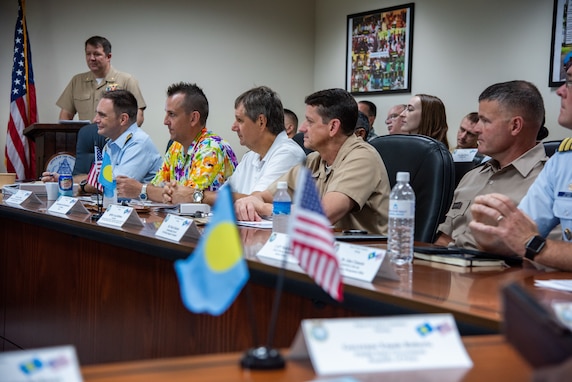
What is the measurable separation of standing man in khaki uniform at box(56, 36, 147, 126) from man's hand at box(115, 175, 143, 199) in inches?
99.5

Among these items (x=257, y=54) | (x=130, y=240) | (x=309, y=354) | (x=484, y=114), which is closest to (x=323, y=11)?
(x=257, y=54)

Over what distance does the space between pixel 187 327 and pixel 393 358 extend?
108 cm

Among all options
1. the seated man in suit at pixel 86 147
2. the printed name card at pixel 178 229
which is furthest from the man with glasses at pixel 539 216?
the seated man in suit at pixel 86 147

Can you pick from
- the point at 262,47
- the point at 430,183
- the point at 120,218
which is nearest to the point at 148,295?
the point at 120,218

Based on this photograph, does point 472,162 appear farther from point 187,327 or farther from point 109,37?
point 109,37

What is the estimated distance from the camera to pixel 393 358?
0.77 meters

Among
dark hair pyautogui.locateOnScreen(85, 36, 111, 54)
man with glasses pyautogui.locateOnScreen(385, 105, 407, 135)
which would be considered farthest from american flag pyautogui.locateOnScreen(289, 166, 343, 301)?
dark hair pyautogui.locateOnScreen(85, 36, 111, 54)

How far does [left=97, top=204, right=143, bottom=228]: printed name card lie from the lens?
2.17 metres

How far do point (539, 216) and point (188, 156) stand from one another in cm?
195

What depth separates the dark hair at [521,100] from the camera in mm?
2254

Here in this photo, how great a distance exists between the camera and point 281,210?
205cm

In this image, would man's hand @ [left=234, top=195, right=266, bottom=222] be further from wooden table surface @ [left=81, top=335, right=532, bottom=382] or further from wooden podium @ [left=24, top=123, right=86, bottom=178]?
wooden podium @ [left=24, top=123, right=86, bottom=178]

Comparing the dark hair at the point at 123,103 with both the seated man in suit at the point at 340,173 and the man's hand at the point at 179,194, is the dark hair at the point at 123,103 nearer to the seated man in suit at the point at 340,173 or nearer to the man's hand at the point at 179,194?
the man's hand at the point at 179,194

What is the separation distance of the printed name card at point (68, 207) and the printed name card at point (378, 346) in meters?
1.94
